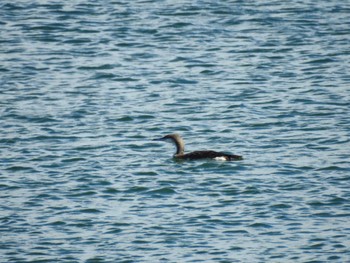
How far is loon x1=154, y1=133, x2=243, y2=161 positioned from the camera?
58.3ft

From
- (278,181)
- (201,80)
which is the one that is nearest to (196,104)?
(201,80)

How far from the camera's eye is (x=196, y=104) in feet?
72.1

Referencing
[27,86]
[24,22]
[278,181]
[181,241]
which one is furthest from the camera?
[24,22]

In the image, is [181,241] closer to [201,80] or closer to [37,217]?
[37,217]

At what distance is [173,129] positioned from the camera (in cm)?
2014

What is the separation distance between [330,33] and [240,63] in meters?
3.04

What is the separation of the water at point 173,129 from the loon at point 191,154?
17 cm

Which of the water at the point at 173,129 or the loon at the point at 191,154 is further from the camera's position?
the loon at the point at 191,154

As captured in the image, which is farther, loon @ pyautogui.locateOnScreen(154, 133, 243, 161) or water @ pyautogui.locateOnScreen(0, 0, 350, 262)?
loon @ pyautogui.locateOnScreen(154, 133, 243, 161)

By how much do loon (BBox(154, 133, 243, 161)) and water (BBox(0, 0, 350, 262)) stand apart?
17 centimetres

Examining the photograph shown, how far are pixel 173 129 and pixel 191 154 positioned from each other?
1905 millimetres

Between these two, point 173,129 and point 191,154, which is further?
point 173,129

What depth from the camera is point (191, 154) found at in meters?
18.3

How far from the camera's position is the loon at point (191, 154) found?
17.8 meters
